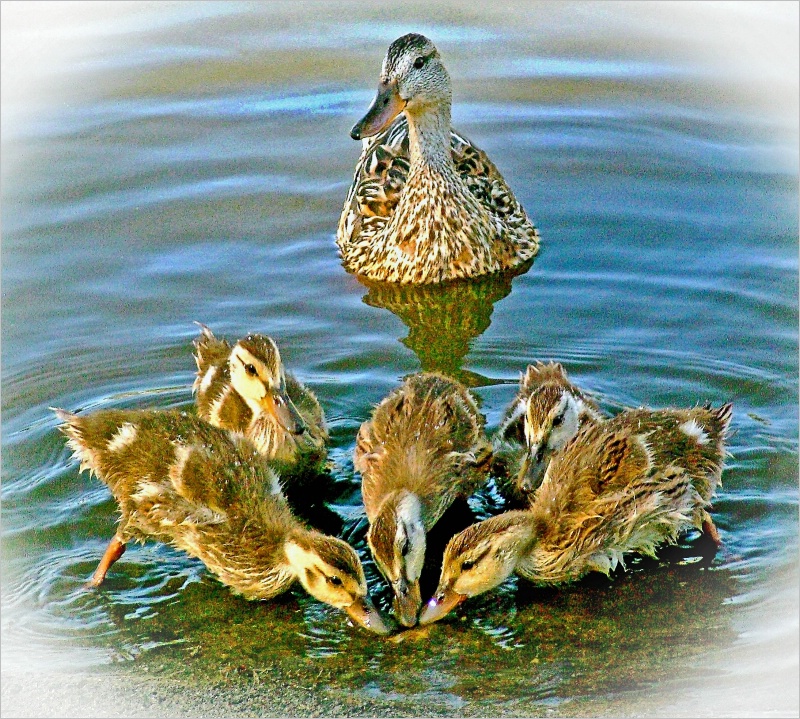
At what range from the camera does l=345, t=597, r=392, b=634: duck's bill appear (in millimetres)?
4059

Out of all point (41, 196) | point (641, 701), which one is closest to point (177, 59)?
point (41, 196)

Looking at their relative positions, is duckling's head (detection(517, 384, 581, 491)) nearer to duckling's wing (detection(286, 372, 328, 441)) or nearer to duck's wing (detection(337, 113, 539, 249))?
duckling's wing (detection(286, 372, 328, 441))

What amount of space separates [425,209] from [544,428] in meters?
2.59

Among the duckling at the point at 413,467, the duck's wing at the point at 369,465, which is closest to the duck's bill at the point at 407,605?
the duckling at the point at 413,467

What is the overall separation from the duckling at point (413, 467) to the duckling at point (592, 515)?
143mm

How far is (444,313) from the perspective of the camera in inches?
A: 255

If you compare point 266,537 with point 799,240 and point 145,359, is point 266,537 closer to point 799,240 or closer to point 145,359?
point 145,359

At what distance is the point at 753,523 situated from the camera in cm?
465

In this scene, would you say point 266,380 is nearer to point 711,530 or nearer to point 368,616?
point 368,616

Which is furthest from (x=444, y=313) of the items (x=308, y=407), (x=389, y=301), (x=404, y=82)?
(x=308, y=407)

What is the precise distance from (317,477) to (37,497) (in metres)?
1.17

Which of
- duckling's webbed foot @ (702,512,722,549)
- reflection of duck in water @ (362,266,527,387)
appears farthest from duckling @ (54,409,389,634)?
reflection of duck in water @ (362,266,527,387)

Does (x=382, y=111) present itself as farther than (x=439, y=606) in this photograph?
Yes

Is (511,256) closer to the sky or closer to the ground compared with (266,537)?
closer to the sky
